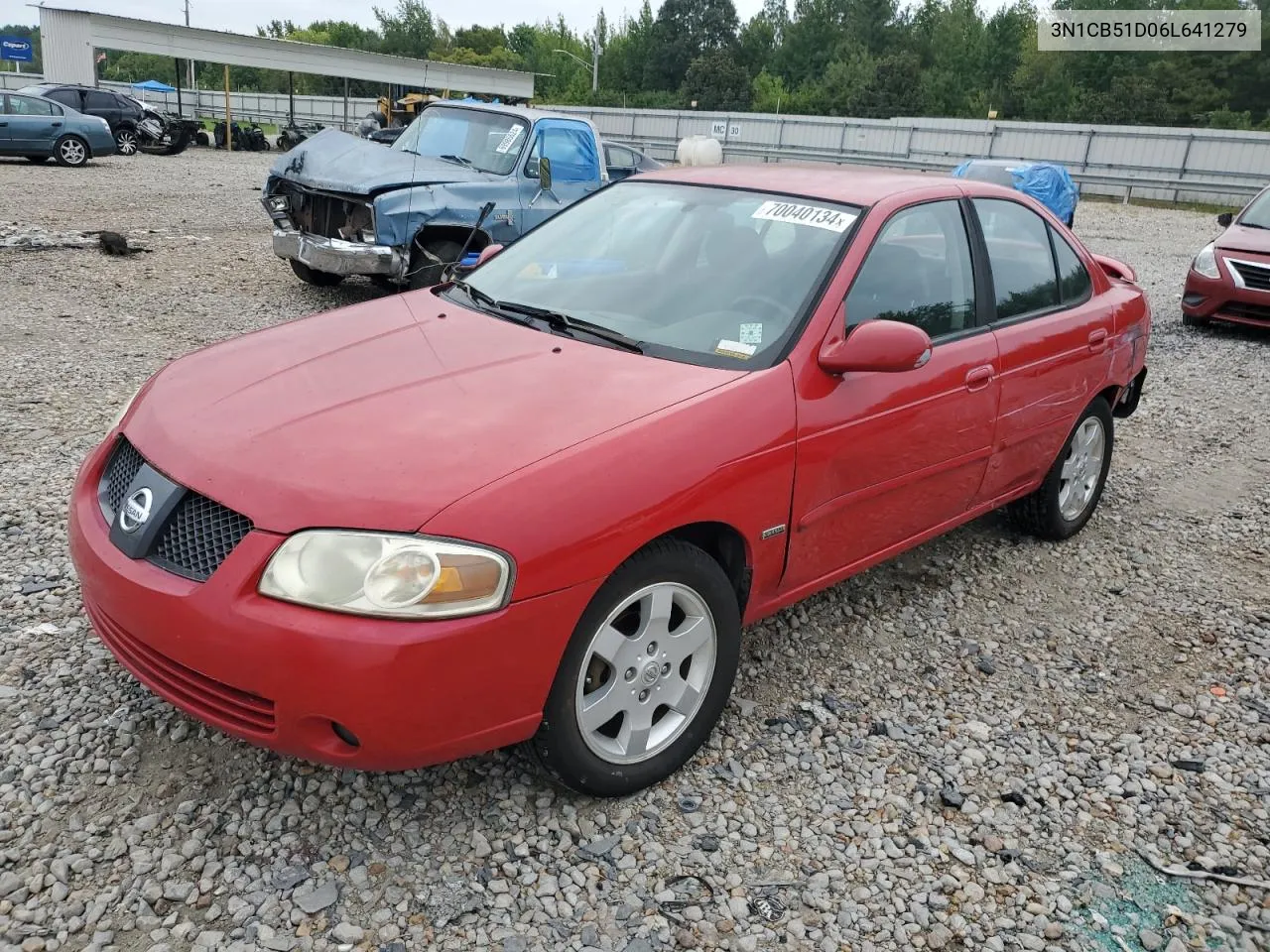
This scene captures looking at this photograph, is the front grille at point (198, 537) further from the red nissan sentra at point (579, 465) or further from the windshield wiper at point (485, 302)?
the windshield wiper at point (485, 302)

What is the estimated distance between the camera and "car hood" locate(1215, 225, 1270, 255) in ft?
31.1

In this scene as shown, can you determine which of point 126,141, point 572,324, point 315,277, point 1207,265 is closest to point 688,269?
point 572,324

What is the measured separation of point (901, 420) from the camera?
3.32 meters

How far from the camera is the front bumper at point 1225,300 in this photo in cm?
945

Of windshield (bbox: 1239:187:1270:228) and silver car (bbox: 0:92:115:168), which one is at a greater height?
windshield (bbox: 1239:187:1270:228)

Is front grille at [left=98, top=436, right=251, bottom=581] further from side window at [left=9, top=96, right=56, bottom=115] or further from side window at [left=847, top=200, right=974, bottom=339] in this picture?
side window at [left=9, top=96, right=56, bottom=115]

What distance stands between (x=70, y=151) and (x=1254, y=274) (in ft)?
70.4

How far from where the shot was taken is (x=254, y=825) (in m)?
2.56

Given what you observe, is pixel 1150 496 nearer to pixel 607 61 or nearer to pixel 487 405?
pixel 487 405

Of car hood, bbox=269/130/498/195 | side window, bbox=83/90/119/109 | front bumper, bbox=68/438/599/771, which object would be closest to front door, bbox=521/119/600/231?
car hood, bbox=269/130/498/195

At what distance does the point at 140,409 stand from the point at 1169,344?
369 inches

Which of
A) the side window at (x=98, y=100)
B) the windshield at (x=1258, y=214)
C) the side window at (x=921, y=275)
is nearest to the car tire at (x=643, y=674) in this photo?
the side window at (x=921, y=275)

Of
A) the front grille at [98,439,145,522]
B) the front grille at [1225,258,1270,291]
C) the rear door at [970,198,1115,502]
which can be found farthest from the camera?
the front grille at [1225,258,1270,291]

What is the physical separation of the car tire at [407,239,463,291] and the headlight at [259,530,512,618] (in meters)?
6.22
